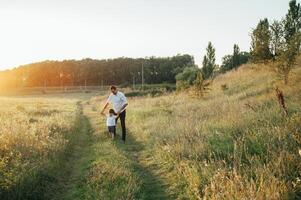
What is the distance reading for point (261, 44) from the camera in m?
27.0

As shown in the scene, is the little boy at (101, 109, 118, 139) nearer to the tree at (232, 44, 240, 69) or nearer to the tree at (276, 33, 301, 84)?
the tree at (276, 33, 301, 84)

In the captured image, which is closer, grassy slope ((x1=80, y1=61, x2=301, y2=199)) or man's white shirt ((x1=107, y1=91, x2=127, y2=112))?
grassy slope ((x1=80, y1=61, x2=301, y2=199))

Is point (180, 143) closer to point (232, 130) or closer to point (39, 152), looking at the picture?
point (232, 130)

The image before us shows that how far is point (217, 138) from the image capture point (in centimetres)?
1205

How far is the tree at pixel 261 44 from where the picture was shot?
26500mm

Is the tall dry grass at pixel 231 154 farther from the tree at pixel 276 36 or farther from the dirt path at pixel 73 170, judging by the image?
the tree at pixel 276 36

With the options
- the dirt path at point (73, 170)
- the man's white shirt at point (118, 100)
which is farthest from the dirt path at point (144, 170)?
the man's white shirt at point (118, 100)

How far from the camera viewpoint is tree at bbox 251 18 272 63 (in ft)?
86.9

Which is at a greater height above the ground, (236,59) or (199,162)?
(236,59)

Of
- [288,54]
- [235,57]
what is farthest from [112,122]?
[235,57]

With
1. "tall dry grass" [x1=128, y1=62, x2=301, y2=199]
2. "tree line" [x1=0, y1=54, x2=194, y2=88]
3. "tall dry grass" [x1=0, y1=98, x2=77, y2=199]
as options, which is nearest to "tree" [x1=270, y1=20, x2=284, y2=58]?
"tall dry grass" [x1=128, y1=62, x2=301, y2=199]

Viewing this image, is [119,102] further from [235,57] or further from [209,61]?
[235,57]

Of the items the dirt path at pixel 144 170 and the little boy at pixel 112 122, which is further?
the little boy at pixel 112 122

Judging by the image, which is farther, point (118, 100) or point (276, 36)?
point (276, 36)
